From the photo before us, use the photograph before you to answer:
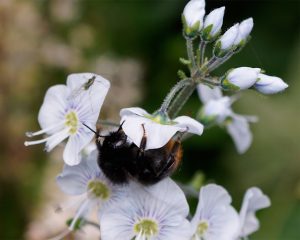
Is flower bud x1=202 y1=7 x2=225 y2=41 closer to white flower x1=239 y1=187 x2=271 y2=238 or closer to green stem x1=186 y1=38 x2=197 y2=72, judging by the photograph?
green stem x1=186 y1=38 x2=197 y2=72

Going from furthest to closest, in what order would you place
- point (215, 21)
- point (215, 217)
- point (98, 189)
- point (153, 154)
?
point (98, 189)
point (215, 217)
point (215, 21)
point (153, 154)

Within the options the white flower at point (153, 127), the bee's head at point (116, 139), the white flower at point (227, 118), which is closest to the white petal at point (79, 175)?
the bee's head at point (116, 139)

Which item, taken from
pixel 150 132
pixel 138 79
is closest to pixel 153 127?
pixel 150 132

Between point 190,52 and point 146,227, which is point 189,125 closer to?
point 190,52

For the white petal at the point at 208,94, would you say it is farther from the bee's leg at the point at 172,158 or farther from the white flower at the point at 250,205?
the bee's leg at the point at 172,158

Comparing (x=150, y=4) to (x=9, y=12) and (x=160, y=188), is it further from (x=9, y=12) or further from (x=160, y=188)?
(x=160, y=188)

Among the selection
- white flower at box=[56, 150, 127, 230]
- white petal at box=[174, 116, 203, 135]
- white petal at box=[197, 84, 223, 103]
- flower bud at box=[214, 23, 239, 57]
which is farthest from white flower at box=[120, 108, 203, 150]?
white petal at box=[197, 84, 223, 103]

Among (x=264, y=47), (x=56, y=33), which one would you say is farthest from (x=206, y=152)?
(x=56, y=33)
